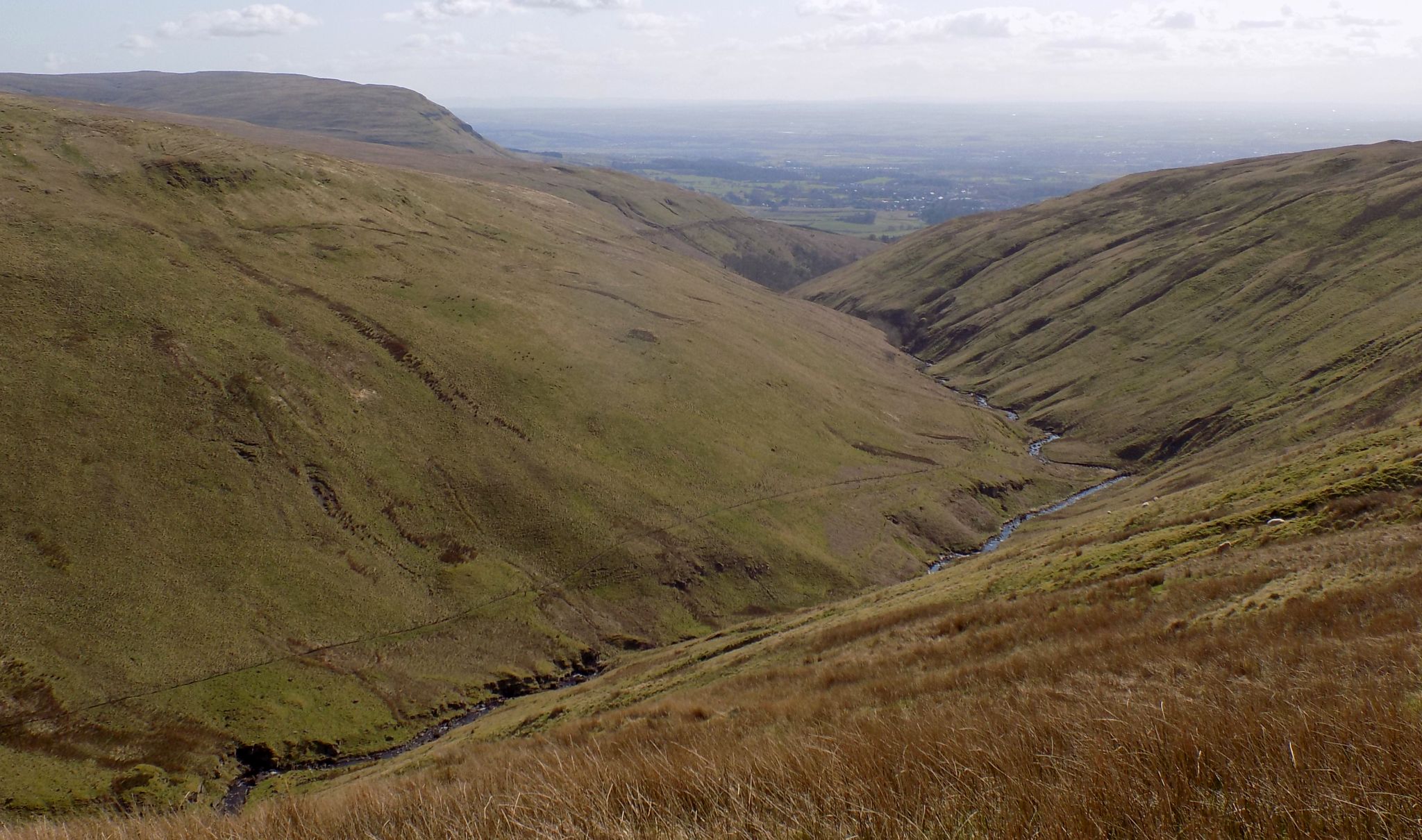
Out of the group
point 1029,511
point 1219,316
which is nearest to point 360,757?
point 1029,511

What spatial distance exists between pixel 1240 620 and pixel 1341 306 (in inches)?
5079

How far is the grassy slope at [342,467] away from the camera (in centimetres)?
5519

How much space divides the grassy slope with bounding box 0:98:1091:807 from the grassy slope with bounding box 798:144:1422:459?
23.6 meters

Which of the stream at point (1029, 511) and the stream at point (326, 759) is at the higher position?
the stream at point (1029, 511)

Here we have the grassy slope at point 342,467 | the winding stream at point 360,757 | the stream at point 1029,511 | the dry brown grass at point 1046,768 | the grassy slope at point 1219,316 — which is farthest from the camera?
the grassy slope at point 1219,316

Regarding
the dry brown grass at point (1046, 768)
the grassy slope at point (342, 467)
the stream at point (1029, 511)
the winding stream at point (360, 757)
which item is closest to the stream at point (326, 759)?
the winding stream at point (360, 757)

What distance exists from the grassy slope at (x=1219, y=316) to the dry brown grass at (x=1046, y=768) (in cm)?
7741

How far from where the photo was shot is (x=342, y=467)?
247ft

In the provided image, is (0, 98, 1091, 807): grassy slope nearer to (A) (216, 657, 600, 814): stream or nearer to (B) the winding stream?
(A) (216, 657, 600, 814): stream

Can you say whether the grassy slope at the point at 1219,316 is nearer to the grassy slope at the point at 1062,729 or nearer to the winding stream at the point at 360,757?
the grassy slope at the point at 1062,729

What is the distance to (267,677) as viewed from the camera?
5638cm

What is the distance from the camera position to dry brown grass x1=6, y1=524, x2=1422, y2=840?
20.5ft

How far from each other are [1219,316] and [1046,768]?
155 metres

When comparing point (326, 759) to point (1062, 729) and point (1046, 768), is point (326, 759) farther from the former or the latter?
point (1046, 768)
